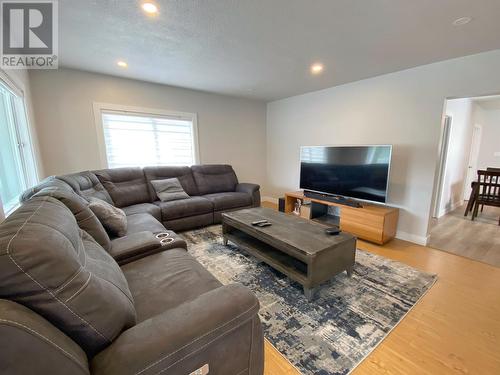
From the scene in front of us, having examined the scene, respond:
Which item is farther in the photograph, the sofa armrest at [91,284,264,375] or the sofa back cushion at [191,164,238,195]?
the sofa back cushion at [191,164,238,195]

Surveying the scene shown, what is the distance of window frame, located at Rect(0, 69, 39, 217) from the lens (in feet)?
8.06

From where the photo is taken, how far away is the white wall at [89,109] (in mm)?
3080

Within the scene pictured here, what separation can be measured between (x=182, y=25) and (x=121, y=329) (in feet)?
7.47

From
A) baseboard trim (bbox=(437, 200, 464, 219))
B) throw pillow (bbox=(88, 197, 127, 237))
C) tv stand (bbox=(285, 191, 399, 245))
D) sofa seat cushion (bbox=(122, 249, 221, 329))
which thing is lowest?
baseboard trim (bbox=(437, 200, 464, 219))

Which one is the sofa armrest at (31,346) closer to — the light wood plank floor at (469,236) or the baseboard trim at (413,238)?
the baseboard trim at (413,238)

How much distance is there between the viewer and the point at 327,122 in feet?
13.2

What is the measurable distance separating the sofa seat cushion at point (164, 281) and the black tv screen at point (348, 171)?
2617 mm

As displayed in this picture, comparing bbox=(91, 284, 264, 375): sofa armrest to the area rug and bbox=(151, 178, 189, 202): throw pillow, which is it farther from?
bbox=(151, 178, 189, 202): throw pillow

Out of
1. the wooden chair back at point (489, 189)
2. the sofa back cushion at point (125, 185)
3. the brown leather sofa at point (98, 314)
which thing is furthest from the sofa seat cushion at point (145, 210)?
the wooden chair back at point (489, 189)

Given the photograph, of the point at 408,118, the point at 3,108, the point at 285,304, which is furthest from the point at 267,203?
the point at 3,108

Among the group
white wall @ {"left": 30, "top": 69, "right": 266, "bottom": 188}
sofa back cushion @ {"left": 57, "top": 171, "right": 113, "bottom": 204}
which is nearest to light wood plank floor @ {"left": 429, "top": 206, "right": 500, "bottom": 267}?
white wall @ {"left": 30, "top": 69, "right": 266, "bottom": 188}

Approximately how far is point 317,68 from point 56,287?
11.1 feet

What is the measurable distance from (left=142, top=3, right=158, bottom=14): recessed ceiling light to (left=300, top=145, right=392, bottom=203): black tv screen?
9.17 ft

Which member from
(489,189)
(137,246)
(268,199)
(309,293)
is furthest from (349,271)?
(489,189)
